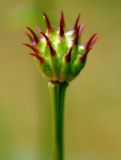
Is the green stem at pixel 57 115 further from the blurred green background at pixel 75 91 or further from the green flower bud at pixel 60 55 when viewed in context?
the blurred green background at pixel 75 91

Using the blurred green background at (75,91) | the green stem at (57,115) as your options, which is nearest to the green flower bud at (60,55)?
the green stem at (57,115)

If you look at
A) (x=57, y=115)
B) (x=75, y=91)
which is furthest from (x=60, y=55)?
(x=75, y=91)

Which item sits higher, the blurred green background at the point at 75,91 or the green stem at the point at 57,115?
the green stem at the point at 57,115

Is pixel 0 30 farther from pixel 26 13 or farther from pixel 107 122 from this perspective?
pixel 107 122

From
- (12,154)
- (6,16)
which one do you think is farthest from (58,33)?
(6,16)

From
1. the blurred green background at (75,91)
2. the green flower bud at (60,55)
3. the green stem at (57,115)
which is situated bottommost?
the blurred green background at (75,91)

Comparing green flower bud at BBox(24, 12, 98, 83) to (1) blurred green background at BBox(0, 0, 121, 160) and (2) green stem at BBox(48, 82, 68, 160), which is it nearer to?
(2) green stem at BBox(48, 82, 68, 160)

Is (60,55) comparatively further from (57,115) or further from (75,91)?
(75,91)
